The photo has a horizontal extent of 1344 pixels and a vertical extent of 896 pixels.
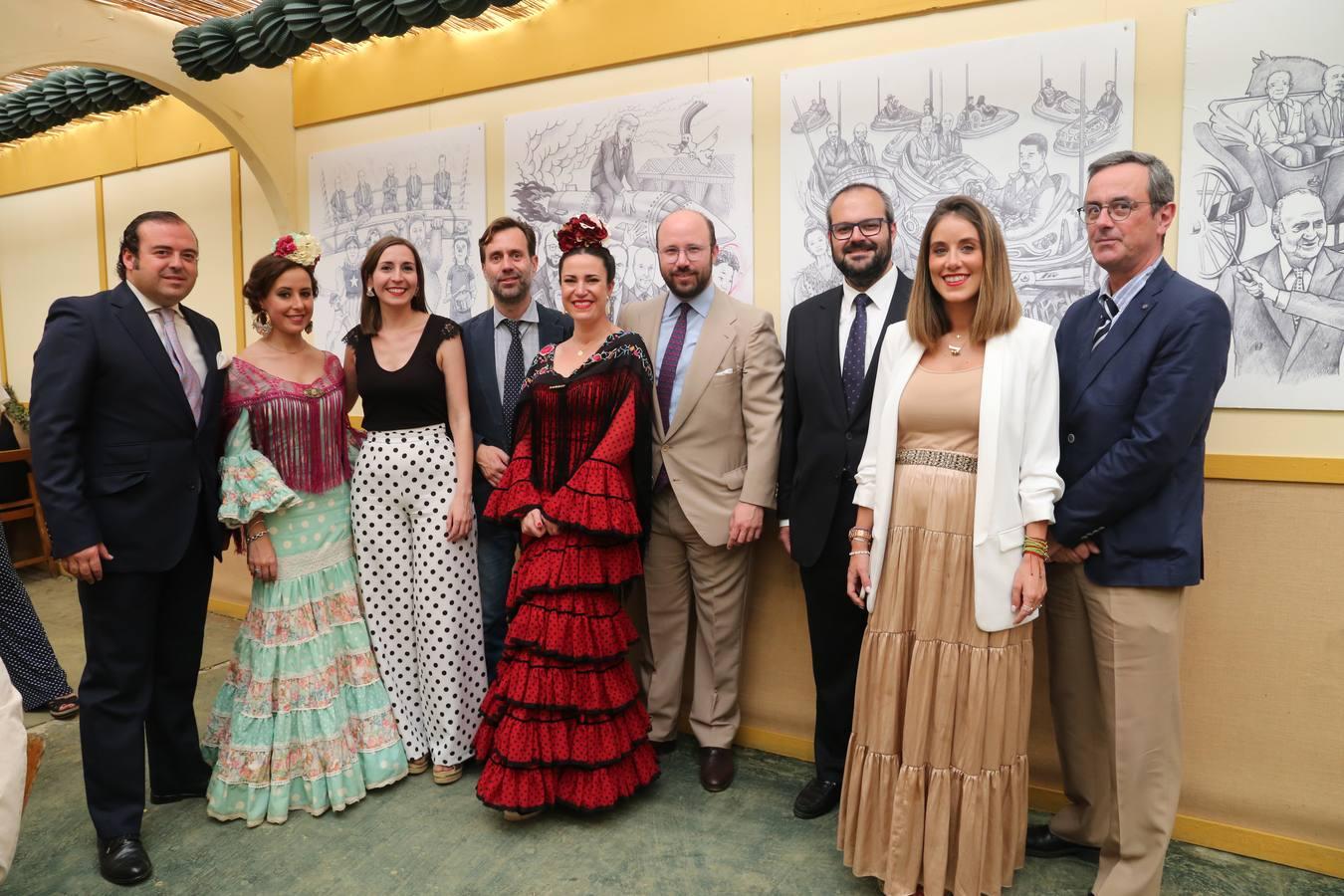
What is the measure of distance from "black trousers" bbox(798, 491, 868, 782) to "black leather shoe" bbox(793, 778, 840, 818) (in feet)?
0.09

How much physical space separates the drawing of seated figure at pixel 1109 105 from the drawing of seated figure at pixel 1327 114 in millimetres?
487

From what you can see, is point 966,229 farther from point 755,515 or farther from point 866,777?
point 866,777

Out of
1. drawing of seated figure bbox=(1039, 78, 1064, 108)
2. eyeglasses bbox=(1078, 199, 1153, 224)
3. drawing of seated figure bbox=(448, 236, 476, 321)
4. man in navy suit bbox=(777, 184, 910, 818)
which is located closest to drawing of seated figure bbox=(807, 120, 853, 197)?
man in navy suit bbox=(777, 184, 910, 818)

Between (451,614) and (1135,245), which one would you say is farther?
(451,614)

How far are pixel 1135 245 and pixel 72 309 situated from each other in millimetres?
3080

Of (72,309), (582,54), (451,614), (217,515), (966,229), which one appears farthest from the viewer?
(582,54)

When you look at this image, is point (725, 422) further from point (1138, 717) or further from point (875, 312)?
point (1138, 717)

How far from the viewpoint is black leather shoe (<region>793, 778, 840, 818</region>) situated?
9.21 ft

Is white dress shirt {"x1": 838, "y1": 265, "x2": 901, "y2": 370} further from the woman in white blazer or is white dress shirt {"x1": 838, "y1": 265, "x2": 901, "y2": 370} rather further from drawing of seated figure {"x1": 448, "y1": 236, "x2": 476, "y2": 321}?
drawing of seated figure {"x1": 448, "y1": 236, "x2": 476, "y2": 321}

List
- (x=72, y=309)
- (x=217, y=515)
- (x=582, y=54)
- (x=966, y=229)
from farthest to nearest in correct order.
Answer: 1. (x=582, y=54)
2. (x=217, y=515)
3. (x=72, y=309)
4. (x=966, y=229)

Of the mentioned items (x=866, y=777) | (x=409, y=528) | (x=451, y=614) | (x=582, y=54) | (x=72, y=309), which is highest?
(x=582, y=54)

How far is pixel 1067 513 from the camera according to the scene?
87.3 inches

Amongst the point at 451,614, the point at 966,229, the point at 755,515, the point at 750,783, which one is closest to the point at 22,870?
the point at 451,614

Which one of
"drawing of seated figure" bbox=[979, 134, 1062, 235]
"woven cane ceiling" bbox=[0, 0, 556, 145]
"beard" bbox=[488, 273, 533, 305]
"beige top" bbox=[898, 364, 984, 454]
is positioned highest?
"woven cane ceiling" bbox=[0, 0, 556, 145]
